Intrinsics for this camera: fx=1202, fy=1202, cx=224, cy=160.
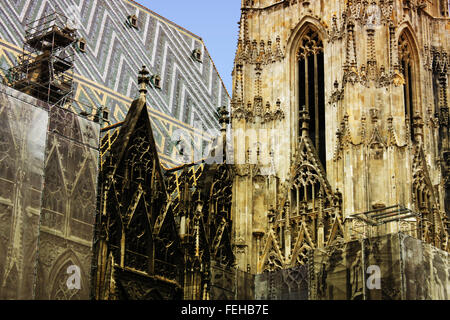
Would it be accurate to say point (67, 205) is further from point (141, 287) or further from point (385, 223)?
point (385, 223)

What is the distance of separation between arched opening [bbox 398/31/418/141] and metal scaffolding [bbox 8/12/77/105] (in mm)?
9573

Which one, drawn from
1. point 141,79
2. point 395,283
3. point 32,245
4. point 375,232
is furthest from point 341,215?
point 32,245

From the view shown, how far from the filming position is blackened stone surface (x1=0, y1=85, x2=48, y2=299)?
25469 millimetres

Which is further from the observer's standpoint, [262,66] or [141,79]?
[262,66]

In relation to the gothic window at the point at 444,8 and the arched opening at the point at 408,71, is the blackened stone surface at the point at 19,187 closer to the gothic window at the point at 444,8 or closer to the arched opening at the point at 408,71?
the arched opening at the point at 408,71

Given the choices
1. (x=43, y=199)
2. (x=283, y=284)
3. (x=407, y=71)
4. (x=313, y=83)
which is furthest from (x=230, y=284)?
(x=407, y=71)

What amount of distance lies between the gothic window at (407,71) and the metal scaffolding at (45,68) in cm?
956

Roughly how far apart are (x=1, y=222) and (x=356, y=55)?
12209 mm

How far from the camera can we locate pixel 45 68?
30938 mm

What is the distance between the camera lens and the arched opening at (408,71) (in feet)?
114

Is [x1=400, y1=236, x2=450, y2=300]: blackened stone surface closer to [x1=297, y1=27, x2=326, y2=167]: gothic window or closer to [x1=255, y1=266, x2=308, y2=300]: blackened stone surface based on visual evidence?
[x1=255, y1=266, x2=308, y2=300]: blackened stone surface

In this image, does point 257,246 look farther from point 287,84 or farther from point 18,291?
point 18,291

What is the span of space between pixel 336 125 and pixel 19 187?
10.5m

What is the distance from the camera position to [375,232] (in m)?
31.1
